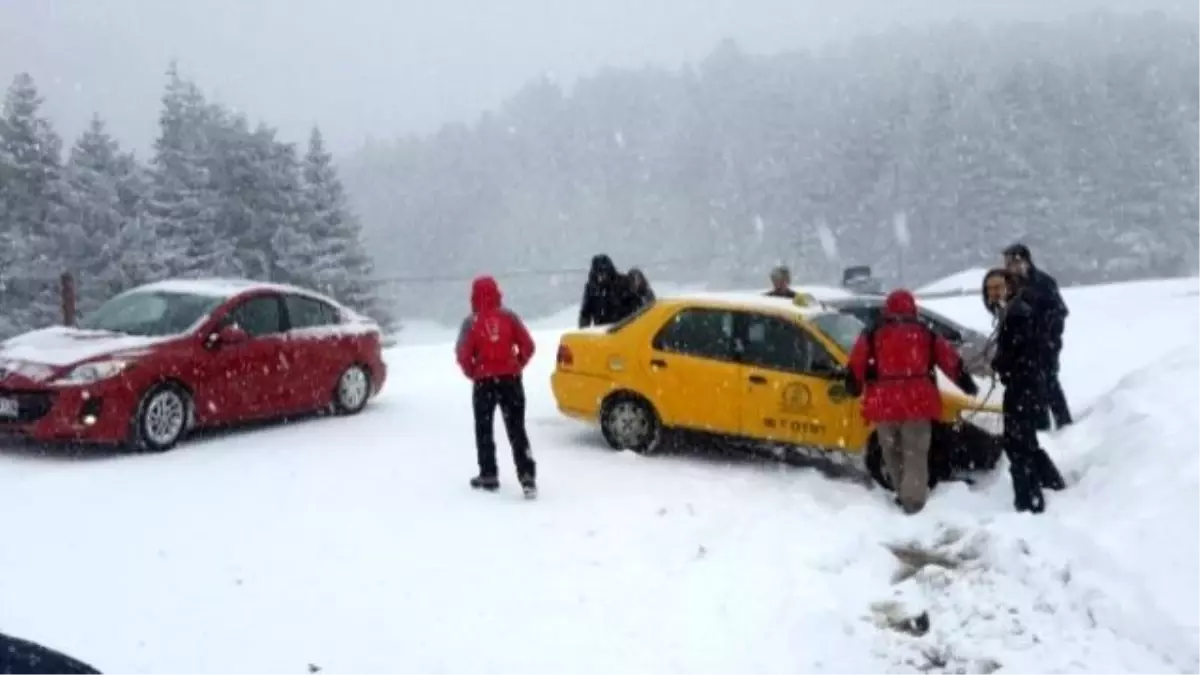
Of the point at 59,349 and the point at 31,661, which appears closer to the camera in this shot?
the point at 31,661

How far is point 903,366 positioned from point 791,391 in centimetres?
163

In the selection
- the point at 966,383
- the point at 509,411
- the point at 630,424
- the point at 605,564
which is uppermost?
Result: the point at 966,383

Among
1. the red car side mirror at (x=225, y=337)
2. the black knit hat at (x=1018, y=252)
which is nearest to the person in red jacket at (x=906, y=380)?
A: the black knit hat at (x=1018, y=252)

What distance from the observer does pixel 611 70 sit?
17050 centimetres

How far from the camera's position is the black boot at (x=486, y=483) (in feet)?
29.1

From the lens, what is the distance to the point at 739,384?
9.81 metres

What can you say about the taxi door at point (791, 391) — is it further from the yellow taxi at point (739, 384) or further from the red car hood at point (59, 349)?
the red car hood at point (59, 349)

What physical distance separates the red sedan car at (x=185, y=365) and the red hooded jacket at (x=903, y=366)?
5892mm

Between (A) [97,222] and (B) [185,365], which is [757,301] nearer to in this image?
(B) [185,365]

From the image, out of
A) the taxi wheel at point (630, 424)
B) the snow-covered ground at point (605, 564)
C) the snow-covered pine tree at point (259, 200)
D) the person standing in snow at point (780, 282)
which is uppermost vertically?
the snow-covered pine tree at point (259, 200)

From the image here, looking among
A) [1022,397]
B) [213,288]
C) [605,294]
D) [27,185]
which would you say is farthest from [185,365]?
[27,185]

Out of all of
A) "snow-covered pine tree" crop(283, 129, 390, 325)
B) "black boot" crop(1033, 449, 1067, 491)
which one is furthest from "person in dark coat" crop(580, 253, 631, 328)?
"snow-covered pine tree" crop(283, 129, 390, 325)

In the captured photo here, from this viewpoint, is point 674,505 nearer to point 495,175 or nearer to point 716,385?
point 716,385

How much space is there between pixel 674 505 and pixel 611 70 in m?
167
